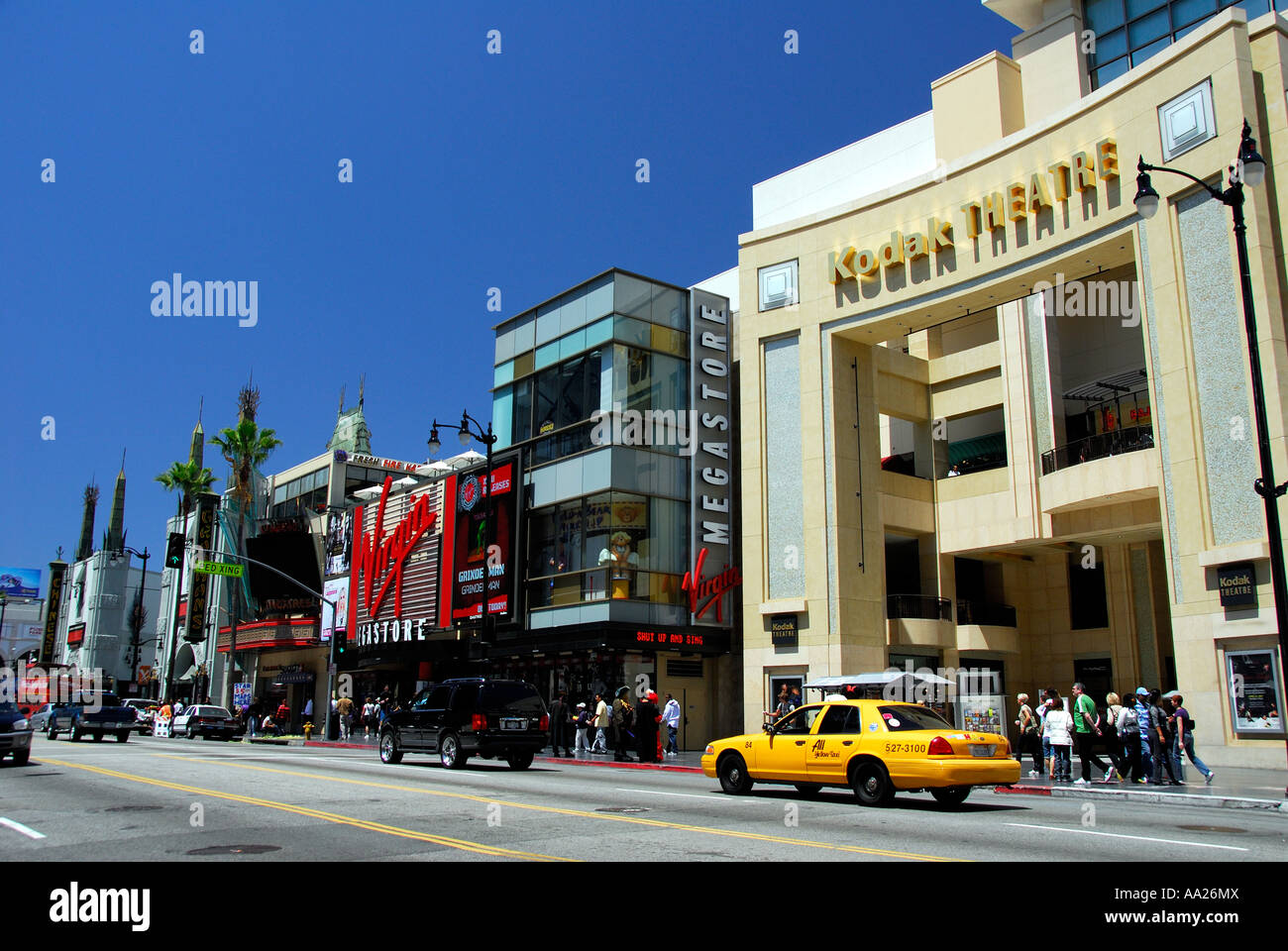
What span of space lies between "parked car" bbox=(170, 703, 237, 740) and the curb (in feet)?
118

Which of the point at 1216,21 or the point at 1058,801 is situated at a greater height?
the point at 1216,21

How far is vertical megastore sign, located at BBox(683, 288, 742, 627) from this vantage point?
34656 millimetres

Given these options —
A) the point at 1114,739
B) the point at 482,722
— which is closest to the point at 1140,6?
the point at 1114,739

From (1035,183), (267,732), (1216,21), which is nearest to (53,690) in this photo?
(267,732)

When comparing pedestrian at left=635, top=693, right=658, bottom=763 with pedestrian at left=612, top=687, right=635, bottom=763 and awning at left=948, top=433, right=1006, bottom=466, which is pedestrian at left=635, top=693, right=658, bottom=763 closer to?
pedestrian at left=612, top=687, right=635, bottom=763

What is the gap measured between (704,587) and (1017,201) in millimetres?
15813

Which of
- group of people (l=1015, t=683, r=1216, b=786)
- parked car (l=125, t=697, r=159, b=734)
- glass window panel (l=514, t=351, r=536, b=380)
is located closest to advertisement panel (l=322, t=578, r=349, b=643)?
parked car (l=125, t=697, r=159, b=734)

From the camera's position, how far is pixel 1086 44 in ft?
111

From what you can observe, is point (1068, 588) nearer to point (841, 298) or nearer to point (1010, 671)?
point (1010, 671)

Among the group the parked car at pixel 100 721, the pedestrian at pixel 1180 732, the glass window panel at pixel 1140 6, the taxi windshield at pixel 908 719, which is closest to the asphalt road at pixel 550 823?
the taxi windshield at pixel 908 719

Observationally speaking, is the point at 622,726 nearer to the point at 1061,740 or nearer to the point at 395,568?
the point at 1061,740

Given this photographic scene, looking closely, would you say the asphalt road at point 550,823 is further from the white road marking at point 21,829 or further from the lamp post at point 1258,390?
the lamp post at point 1258,390

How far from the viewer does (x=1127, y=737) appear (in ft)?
60.8

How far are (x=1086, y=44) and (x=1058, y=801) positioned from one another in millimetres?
28106
